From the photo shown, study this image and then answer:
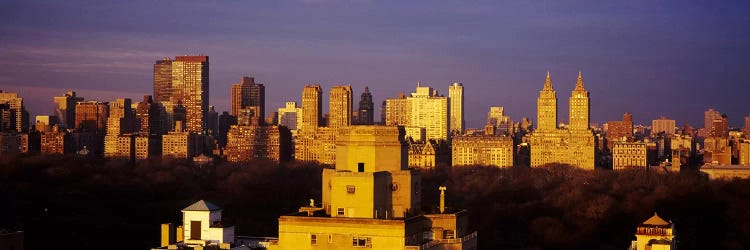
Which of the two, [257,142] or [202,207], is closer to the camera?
[202,207]

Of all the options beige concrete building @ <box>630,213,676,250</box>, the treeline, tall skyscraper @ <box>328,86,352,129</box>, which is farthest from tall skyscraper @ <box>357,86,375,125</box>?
beige concrete building @ <box>630,213,676,250</box>

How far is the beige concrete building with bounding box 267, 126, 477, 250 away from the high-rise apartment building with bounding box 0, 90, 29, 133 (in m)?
122

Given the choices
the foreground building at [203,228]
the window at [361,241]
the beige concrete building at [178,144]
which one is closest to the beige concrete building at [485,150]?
the beige concrete building at [178,144]

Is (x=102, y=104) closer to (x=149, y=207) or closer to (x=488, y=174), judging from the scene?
(x=488, y=174)

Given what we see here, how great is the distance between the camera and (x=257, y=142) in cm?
15600

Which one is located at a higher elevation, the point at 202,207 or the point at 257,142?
the point at 257,142

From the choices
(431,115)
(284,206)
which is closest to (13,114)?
(431,115)

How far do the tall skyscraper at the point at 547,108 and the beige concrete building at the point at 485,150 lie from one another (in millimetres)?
9903

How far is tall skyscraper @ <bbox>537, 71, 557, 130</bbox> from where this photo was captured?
160 meters

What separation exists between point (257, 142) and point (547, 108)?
38761 millimetres

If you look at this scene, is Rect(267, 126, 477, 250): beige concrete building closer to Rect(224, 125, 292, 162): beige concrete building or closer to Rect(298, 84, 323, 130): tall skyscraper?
Rect(224, 125, 292, 162): beige concrete building

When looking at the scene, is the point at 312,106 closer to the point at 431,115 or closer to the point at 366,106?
the point at 366,106

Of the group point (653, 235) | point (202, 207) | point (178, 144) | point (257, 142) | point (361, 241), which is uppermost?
point (257, 142)

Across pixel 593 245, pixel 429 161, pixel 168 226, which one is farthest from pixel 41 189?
pixel 429 161
